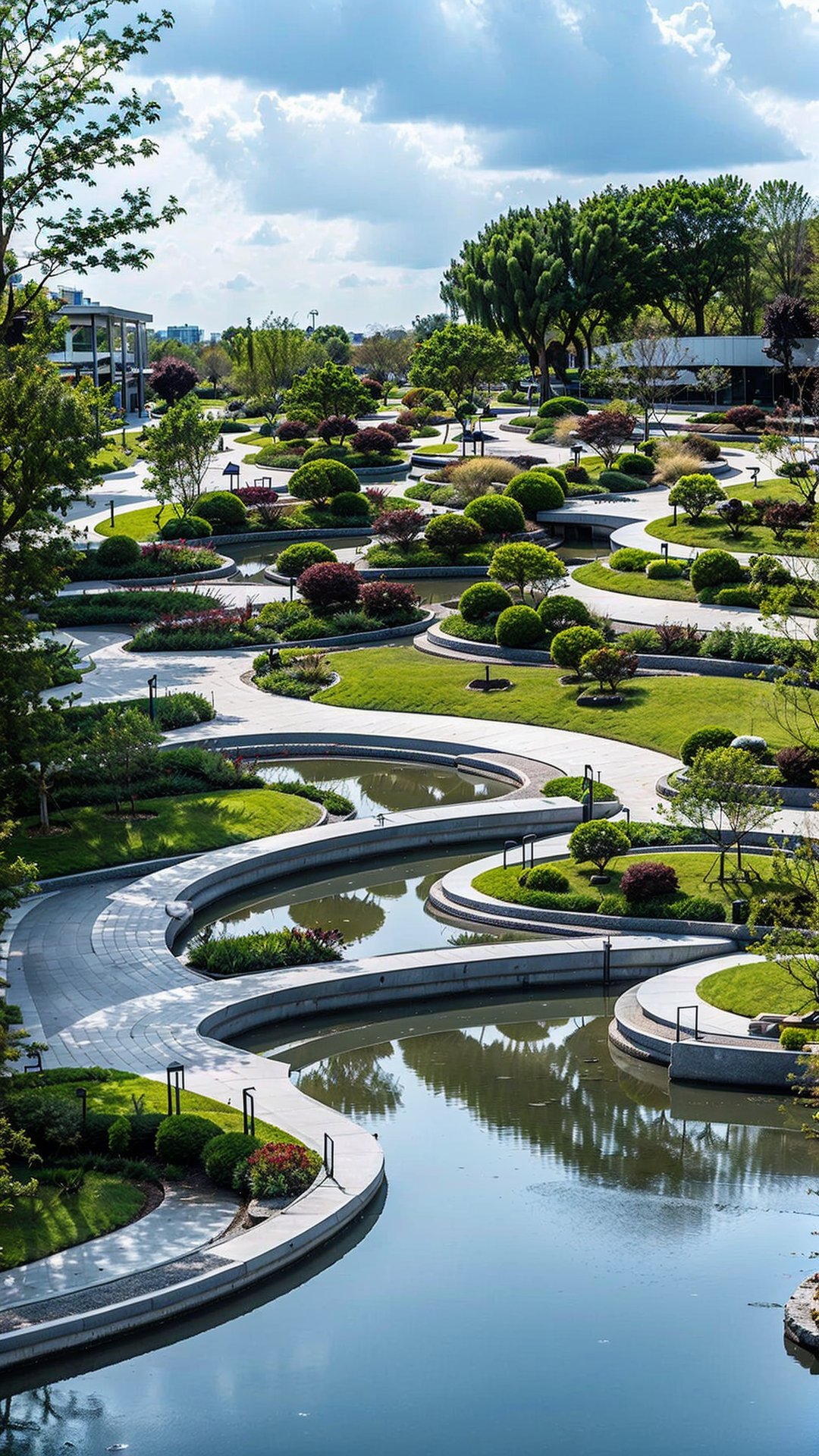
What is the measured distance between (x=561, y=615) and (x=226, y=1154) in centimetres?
2725

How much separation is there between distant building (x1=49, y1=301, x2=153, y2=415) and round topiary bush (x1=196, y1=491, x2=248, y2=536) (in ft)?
105

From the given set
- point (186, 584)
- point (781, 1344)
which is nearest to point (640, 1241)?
point (781, 1344)

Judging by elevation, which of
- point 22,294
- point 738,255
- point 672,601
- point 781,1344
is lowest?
point 781,1344

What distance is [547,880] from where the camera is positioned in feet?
93.5

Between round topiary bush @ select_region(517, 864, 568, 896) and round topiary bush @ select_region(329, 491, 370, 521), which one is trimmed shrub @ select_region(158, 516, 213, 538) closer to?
round topiary bush @ select_region(329, 491, 370, 521)

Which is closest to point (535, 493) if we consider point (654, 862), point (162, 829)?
point (162, 829)

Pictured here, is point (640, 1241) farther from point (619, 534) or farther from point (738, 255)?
point (738, 255)

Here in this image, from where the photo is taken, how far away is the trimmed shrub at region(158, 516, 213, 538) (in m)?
63.2

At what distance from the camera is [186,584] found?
56750 millimetres

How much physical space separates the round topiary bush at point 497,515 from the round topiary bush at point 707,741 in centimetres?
2776

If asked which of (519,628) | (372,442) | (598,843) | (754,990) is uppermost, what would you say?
(372,442)

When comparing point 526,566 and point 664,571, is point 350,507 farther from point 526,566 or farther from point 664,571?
point 526,566

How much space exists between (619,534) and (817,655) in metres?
41.2

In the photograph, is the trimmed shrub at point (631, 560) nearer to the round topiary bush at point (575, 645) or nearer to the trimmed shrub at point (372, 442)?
the round topiary bush at point (575, 645)
